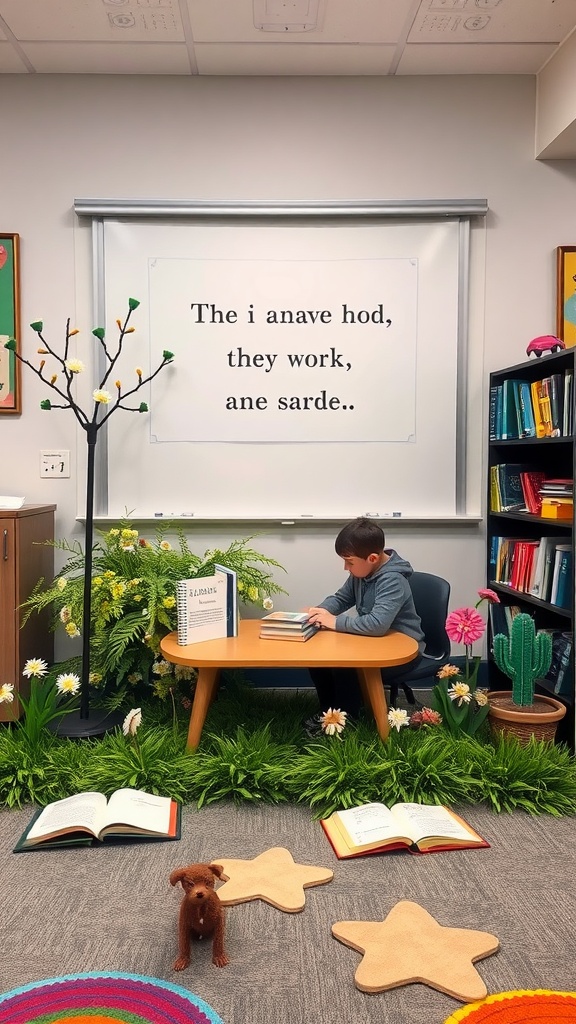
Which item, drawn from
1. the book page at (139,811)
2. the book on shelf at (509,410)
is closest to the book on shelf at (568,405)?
the book on shelf at (509,410)

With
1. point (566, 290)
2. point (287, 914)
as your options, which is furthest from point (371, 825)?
point (566, 290)

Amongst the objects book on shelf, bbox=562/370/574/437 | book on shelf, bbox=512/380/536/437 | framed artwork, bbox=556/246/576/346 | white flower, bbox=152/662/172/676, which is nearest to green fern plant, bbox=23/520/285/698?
white flower, bbox=152/662/172/676

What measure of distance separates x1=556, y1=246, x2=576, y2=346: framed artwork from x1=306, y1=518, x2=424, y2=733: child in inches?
57.6

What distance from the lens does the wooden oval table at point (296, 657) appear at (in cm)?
257

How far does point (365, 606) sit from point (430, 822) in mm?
944

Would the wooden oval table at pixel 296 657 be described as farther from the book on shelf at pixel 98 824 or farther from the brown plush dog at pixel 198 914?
the brown plush dog at pixel 198 914

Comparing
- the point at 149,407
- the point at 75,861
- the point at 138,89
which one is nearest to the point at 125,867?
the point at 75,861

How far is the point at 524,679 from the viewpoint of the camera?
9.17 feet

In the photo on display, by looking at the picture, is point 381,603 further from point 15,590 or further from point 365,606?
point 15,590

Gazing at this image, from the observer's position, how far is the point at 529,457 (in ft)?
11.8

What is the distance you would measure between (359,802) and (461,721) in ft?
1.87

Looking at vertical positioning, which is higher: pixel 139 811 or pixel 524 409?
pixel 524 409

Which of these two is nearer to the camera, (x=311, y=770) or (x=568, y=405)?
(x=311, y=770)

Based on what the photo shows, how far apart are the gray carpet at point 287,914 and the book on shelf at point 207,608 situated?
2.06 ft
